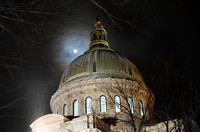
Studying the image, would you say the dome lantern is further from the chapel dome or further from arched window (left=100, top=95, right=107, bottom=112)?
arched window (left=100, top=95, right=107, bottom=112)

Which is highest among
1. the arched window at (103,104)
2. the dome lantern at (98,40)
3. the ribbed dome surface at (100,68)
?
the dome lantern at (98,40)

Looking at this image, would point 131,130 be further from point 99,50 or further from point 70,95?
point 99,50

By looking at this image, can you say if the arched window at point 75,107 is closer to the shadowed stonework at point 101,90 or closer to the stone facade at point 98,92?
the shadowed stonework at point 101,90

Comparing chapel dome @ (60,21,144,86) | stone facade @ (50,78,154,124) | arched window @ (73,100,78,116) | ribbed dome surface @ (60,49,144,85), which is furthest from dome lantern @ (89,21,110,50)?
arched window @ (73,100,78,116)

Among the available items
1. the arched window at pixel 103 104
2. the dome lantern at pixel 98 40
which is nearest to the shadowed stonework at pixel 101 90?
the arched window at pixel 103 104

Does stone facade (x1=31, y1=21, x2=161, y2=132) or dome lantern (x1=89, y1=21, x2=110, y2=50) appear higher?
dome lantern (x1=89, y1=21, x2=110, y2=50)

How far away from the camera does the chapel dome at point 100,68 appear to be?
36028 millimetres

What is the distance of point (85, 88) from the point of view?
3516cm

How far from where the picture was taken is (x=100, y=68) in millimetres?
36344

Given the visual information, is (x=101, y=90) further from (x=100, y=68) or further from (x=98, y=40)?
(x=98, y=40)

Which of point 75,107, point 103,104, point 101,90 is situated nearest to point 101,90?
point 101,90

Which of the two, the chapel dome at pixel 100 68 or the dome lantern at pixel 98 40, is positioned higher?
the dome lantern at pixel 98 40

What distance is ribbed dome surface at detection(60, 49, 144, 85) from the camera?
36.0 m

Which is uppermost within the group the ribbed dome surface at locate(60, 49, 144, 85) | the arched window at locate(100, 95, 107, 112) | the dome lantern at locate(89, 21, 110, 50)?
the dome lantern at locate(89, 21, 110, 50)
